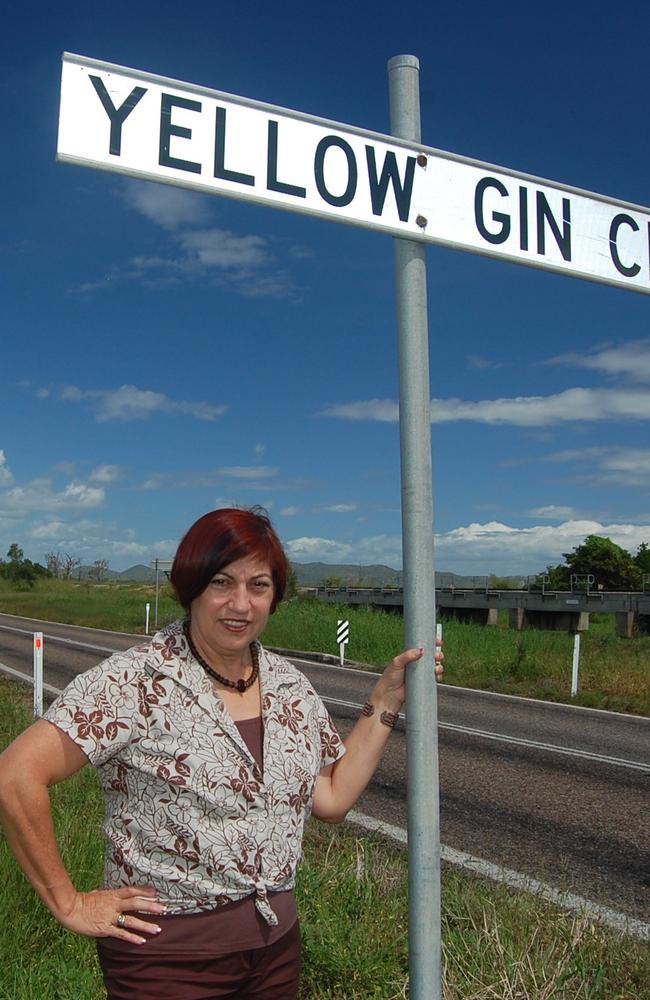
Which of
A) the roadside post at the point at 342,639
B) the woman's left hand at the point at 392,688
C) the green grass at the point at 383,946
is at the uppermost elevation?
the woman's left hand at the point at 392,688

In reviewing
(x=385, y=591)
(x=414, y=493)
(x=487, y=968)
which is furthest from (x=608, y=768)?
(x=385, y=591)

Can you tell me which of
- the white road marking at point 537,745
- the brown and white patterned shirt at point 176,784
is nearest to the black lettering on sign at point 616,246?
the brown and white patterned shirt at point 176,784

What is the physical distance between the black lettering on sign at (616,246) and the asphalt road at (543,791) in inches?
166

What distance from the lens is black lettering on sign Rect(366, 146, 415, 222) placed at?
204 centimetres

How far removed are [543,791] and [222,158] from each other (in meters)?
7.99

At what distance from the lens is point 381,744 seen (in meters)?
2.41

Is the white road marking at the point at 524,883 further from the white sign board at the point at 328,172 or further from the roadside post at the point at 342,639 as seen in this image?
the roadside post at the point at 342,639

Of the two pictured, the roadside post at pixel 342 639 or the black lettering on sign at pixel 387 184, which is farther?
the roadside post at pixel 342 639

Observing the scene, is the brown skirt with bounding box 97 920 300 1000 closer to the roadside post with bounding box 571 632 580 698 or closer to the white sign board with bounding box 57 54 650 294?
the white sign board with bounding box 57 54 650 294

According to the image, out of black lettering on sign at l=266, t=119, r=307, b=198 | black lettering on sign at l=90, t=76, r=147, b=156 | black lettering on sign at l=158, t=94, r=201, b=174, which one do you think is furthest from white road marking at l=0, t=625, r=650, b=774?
black lettering on sign at l=90, t=76, r=147, b=156

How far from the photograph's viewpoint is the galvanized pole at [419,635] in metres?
1.88

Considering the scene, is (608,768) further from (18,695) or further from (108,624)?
(108,624)

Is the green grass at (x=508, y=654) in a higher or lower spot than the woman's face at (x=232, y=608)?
lower

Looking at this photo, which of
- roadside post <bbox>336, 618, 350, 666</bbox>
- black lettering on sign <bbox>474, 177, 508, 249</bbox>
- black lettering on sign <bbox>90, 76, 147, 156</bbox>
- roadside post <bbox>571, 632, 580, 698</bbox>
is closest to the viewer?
black lettering on sign <bbox>90, 76, 147, 156</bbox>
